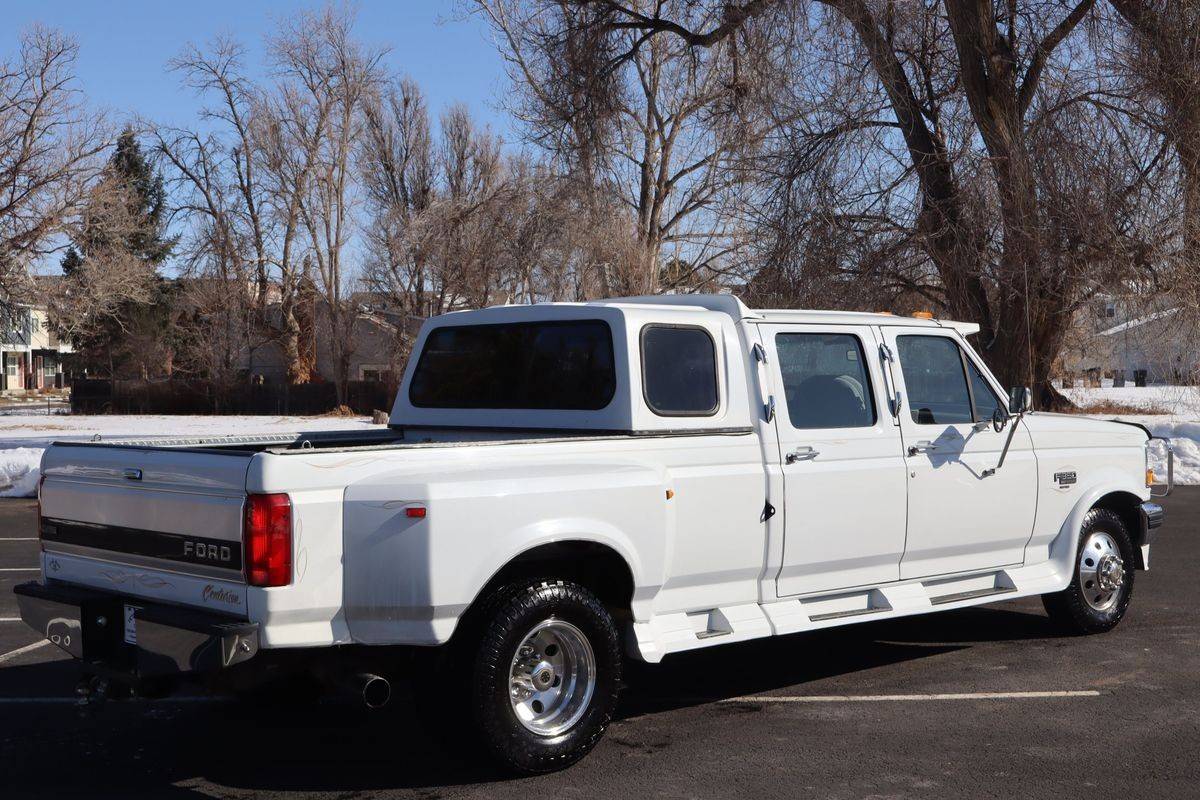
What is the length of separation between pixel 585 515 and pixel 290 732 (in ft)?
6.57

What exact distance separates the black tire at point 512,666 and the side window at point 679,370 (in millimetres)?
1134

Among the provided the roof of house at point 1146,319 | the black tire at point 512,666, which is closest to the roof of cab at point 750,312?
the black tire at point 512,666

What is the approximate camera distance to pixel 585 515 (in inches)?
218

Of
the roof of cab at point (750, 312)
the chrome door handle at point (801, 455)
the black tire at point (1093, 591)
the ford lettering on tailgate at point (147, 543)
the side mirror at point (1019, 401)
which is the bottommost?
the black tire at point (1093, 591)

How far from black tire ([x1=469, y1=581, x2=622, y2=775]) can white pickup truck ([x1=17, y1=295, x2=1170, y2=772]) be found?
1cm

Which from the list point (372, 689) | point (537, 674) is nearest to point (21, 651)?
point (372, 689)

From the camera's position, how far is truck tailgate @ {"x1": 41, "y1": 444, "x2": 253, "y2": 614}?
495 centimetres

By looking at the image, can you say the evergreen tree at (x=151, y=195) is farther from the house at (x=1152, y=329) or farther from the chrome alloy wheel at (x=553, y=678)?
the chrome alloy wheel at (x=553, y=678)

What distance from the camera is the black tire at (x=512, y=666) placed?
17.2 feet

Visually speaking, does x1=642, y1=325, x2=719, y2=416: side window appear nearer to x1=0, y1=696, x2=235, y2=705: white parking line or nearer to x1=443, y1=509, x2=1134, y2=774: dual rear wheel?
x1=443, y1=509, x2=1134, y2=774: dual rear wheel

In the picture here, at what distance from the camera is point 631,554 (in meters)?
5.71

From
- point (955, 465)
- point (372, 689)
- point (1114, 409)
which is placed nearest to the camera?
point (372, 689)

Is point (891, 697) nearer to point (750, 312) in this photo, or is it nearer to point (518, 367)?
point (750, 312)

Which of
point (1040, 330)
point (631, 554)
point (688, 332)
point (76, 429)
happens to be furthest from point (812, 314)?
point (76, 429)
